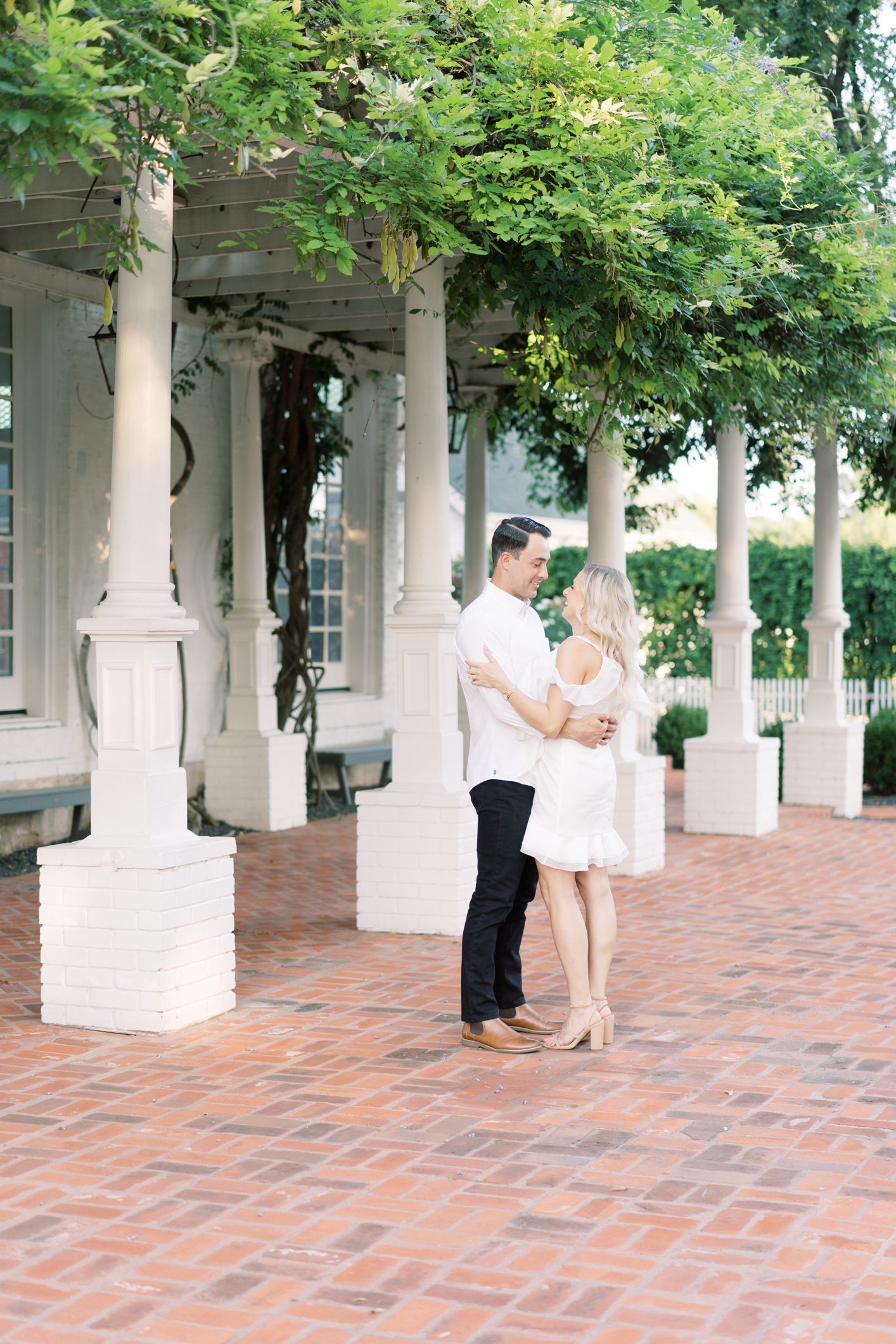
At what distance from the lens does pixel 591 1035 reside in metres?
5.18

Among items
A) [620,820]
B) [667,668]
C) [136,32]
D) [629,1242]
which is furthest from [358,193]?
[667,668]

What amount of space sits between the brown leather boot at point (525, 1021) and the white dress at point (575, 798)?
0.68 meters

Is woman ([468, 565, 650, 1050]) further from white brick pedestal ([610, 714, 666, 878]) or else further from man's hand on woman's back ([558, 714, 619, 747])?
white brick pedestal ([610, 714, 666, 878])

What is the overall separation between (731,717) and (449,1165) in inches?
309

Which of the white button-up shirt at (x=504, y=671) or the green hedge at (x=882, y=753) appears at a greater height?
the white button-up shirt at (x=504, y=671)

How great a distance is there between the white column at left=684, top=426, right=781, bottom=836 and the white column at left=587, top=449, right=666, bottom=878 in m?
1.93

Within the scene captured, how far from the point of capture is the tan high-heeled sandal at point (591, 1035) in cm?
516

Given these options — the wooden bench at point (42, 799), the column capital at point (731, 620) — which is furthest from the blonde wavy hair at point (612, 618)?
the column capital at point (731, 620)

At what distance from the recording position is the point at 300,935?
23.7 feet

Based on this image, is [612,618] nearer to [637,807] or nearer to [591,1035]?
[591,1035]

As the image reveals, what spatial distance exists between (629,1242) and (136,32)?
367 centimetres

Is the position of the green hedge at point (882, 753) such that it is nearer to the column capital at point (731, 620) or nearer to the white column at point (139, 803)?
the column capital at point (731, 620)

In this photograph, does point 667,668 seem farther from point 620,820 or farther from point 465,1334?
point 465,1334

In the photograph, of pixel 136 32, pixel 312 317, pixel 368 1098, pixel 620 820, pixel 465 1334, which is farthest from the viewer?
pixel 312 317
